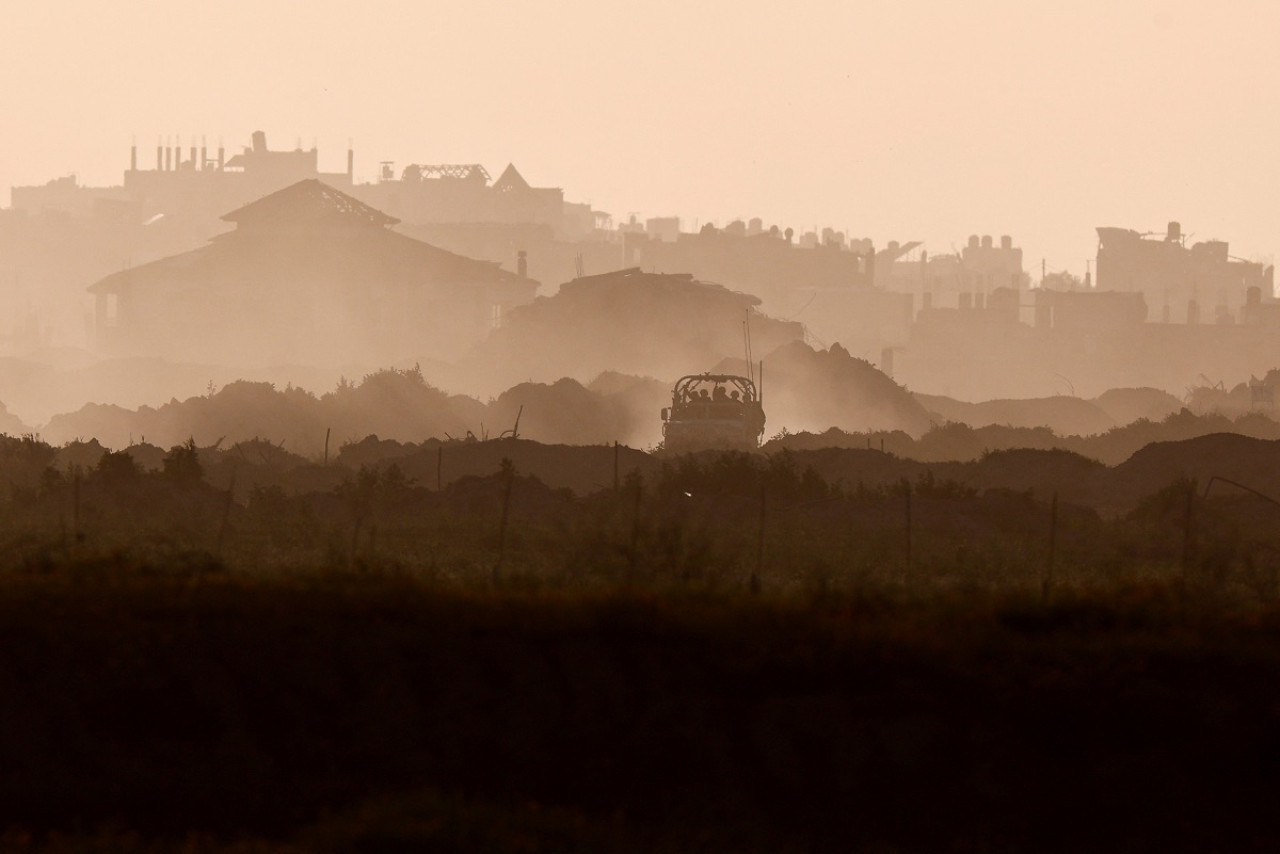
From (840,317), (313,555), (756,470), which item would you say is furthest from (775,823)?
(840,317)

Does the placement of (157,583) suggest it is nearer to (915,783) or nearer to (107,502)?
(915,783)

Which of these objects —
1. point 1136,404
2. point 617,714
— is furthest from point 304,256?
point 617,714

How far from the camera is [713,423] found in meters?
48.9

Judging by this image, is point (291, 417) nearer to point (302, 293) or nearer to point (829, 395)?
point (302, 293)

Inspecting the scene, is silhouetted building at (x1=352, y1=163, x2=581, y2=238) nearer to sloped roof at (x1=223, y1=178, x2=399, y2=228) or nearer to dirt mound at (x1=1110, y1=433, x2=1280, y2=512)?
sloped roof at (x1=223, y1=178, x2=399, y2=228)

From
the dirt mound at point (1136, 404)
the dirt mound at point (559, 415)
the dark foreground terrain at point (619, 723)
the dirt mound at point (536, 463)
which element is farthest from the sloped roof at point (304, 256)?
the dark foreground terrain at point (619, 723)

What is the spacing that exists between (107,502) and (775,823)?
20.2 m

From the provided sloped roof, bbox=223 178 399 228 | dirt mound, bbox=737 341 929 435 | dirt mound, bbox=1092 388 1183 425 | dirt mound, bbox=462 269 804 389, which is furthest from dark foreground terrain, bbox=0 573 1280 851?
dirt mound, bbox=1092 388 1183 425

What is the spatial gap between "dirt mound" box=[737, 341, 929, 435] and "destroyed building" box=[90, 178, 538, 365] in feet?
50.8

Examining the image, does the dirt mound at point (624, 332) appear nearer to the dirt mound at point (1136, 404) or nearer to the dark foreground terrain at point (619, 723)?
the dirt mound at point (1136, 404)

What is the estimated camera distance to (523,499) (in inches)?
1334

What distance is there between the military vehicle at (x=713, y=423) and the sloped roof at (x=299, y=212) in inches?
1299

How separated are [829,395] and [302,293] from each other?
2247cm

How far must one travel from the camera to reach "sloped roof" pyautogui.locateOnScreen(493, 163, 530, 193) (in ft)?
502
